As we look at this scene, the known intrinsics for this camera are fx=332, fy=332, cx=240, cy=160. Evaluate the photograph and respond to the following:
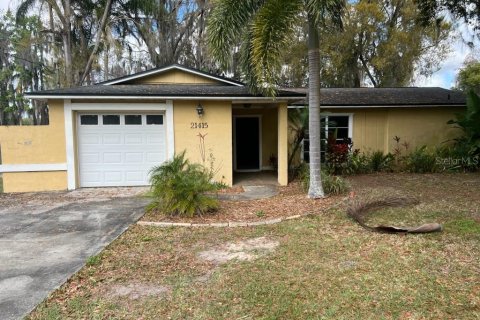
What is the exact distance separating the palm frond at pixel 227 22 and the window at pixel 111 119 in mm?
4155

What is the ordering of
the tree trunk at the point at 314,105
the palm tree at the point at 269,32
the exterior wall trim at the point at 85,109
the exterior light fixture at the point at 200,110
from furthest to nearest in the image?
the exterior light fixture at the point at 200,110 < the exterior wall trim at the point at 85,109 < the tree trunk at the point at 314,105 < the palm tree at the point at 269,32

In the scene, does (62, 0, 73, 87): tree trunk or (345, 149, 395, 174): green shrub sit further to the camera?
(62, 0, 73, 87): tree trunk

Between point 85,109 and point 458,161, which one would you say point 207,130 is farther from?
point 458,161

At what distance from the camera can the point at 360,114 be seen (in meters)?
12.8

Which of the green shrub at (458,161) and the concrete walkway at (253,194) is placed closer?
the concrete walkway at (253,194)

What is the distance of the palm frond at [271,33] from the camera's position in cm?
670

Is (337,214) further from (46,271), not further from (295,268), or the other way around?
(46,271)

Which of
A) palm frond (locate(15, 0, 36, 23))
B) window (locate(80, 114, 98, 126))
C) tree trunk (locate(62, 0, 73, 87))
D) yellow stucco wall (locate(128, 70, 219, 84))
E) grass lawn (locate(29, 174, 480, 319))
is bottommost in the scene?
grass lawn (locate(29, 174, 480, 319))

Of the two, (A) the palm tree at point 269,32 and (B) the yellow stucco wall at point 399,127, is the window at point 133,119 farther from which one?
(B) the yellow stucco wall at point 399,127

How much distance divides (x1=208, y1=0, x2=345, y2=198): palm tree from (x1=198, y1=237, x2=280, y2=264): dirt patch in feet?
9.95

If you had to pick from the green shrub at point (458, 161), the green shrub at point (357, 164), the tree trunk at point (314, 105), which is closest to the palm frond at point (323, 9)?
the tree trunk at point (314, 105)

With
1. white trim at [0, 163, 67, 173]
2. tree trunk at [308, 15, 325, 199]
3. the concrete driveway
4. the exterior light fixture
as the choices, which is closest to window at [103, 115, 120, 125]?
white trim at [0, 163, 67, 173]

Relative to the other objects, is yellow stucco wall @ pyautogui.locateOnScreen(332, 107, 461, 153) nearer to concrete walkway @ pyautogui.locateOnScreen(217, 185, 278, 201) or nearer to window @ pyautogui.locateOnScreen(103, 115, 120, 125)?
concrete walkway @ pyautogui.locateOnScreen(217, 185, 278, 201)

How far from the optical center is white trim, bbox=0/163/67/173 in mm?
9289
